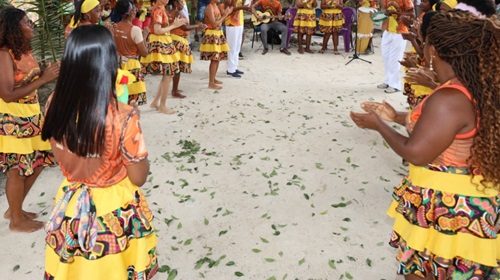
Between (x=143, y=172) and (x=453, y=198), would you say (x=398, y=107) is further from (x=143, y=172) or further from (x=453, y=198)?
(x=143, y=172)

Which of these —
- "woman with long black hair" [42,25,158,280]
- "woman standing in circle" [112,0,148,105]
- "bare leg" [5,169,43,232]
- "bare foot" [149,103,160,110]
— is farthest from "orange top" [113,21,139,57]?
"woman with long black hair" [42,25,158,280]

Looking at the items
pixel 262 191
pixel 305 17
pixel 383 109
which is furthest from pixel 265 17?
pixel 383 109

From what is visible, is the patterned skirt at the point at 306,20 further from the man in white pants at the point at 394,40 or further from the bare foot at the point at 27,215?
the bare foot at the point at 27,215

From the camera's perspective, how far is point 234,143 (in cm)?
567

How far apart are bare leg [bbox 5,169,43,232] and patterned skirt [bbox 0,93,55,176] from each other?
10cm

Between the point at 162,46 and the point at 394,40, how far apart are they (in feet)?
13.0

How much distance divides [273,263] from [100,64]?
2.18 meters

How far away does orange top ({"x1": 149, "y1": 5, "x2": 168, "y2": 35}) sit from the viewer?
20.0 ft

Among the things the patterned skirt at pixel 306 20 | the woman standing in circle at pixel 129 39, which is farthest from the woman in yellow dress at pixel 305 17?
the woman standing in circle at pixel 129 39

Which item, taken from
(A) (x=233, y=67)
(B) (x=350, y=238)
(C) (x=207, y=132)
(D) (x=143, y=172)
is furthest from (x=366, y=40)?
(D) (x=143, y=172)

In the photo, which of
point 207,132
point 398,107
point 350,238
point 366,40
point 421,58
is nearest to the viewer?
point 350,238

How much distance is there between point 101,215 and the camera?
1.96 m

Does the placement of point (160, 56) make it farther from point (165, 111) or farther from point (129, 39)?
point (129, 39)

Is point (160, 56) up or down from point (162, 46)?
down
